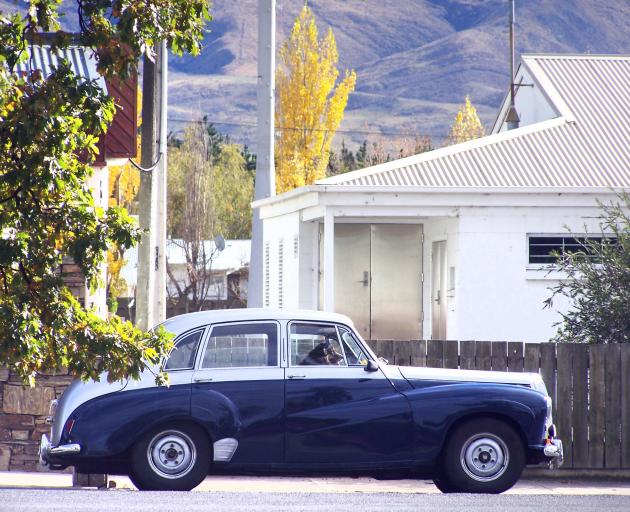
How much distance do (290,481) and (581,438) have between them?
3.20m

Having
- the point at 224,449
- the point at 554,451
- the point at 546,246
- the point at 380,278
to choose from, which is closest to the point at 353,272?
the point at 380,278

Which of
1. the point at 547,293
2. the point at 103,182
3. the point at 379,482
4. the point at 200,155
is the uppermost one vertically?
the point at 200,155

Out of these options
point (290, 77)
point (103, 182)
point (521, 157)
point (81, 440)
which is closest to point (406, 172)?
point (521, 157)

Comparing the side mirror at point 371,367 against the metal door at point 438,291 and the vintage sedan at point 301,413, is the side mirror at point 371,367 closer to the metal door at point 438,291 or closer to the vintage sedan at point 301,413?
the vintage sedan at point 301,413

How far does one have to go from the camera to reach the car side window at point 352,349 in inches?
451

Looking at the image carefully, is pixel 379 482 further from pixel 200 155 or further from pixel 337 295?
pixel 200 155

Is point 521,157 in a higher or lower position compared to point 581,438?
higher

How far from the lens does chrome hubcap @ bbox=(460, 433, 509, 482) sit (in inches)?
446

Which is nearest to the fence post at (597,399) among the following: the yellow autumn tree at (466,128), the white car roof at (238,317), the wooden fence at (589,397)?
the wooden fence at (589,397)

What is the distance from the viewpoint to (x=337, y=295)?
75.9 ft

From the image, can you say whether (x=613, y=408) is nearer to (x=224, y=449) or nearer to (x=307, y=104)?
(x=224, y=449)

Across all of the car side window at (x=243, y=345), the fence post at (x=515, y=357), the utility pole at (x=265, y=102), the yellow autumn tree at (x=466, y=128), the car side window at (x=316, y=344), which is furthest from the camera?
the yellow autumn tree at (x=466, y=128)

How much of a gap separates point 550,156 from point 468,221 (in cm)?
245

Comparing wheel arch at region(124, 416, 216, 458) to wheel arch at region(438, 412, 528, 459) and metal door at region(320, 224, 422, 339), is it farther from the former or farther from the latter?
metal door at region(320, 224, 422, 339)
